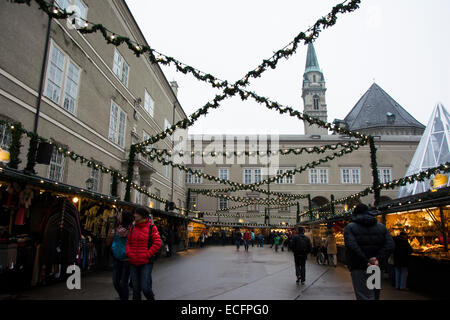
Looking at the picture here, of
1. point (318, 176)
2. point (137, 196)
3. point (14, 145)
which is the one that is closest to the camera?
point (14, 145)

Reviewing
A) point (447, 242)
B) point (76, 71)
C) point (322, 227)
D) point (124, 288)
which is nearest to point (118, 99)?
point (76, 71)

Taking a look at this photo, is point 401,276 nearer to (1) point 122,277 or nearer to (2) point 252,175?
(1) point 122,277

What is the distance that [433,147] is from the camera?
22062mm

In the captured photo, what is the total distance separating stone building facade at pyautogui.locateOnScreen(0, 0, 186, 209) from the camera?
11.5 m

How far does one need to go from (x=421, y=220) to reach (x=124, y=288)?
902cm

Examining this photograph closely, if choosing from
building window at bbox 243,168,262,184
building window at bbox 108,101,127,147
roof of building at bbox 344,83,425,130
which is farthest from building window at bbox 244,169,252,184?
roof of building at bbox 344,83,425,130

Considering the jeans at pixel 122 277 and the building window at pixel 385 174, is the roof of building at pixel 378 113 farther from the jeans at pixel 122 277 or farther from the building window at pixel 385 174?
the jeans at pixel 122 277

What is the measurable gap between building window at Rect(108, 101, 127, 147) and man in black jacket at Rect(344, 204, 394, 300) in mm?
17741

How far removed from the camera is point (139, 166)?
2209 cm

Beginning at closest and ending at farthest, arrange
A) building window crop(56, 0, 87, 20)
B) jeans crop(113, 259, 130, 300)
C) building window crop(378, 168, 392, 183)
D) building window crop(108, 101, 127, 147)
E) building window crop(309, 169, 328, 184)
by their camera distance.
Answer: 1. jeans crop(113, 259, 130, 300)
2. building window crop(56, 0, 87, 20)
3. building window crop(108, 101, 127, 147)
4. building window crop(378, 168, 392, 183)
5. building window crop(309, 169, 328, 184)

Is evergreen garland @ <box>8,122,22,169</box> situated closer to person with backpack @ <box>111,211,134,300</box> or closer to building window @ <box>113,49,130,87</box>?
person with backpack @ <box>111,211,134,300</box>

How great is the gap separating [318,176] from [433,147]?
835 inches

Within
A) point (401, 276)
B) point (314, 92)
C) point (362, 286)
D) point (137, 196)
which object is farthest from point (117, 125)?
point (314, 92)
